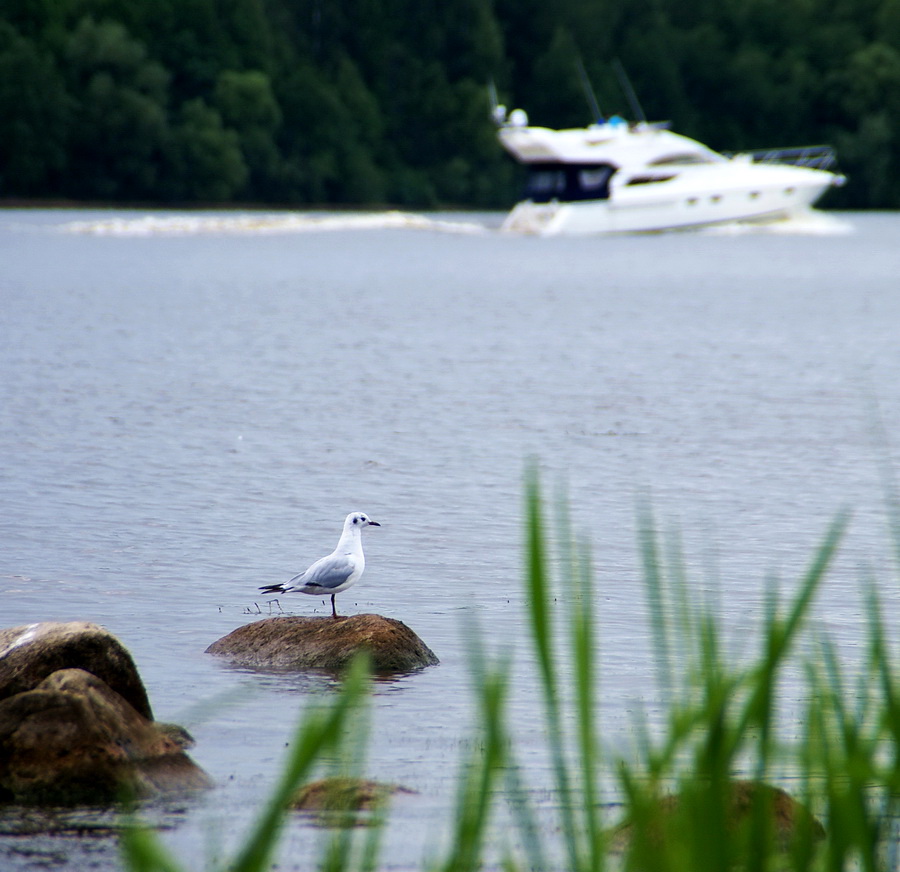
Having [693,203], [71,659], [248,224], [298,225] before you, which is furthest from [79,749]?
[298,225]

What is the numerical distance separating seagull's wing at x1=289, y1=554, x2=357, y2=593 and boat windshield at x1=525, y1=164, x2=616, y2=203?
57.6 metres

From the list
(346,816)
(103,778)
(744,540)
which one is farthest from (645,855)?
(744,540)

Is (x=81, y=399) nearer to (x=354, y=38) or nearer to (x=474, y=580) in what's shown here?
(x=474, y=580)

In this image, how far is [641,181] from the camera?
6681cm

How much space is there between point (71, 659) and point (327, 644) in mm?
1571

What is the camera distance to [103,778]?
6.29 m

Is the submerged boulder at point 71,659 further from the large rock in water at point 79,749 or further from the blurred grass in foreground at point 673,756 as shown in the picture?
the blurred grass in foreground at point 673,756

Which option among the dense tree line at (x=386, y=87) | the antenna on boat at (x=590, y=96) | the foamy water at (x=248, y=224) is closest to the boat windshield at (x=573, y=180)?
the antenna on boat at (x=590, y=96)

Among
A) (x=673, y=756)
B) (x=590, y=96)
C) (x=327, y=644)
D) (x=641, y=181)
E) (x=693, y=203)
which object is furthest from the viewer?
(x=590, y=96)

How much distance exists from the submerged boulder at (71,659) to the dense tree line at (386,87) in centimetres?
7346

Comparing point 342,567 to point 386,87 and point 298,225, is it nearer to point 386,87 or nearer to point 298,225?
point 298,225

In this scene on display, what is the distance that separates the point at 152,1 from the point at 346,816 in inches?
3504

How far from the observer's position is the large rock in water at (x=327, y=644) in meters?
8.02

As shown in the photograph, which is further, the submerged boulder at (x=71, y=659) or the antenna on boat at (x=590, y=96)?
the antenna on boat at (x=590, y=96)
